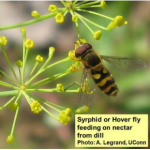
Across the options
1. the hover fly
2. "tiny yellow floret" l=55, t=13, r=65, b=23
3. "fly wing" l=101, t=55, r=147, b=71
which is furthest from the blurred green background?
"tiny yellow floret" l=55, t=13, r=65, b=23

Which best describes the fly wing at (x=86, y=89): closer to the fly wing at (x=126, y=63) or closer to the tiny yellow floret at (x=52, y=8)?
the fly wing at (x=126, y=63)

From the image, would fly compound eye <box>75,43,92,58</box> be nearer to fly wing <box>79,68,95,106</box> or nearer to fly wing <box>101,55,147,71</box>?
fly wing <box>79,68,95,106</box>

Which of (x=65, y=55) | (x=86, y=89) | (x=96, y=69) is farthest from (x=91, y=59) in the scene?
(x=65, y=55)

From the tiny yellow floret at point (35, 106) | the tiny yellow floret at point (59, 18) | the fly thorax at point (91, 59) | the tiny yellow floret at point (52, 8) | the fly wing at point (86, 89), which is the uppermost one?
the tiny yellow floret at point (52, 8)

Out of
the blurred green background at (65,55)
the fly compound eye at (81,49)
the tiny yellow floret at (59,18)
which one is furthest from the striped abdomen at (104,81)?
the blurred green background at (65,55)

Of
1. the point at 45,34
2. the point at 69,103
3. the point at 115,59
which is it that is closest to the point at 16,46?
the point at 45,34

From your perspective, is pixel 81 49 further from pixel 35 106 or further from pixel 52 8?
pixel 35 106
